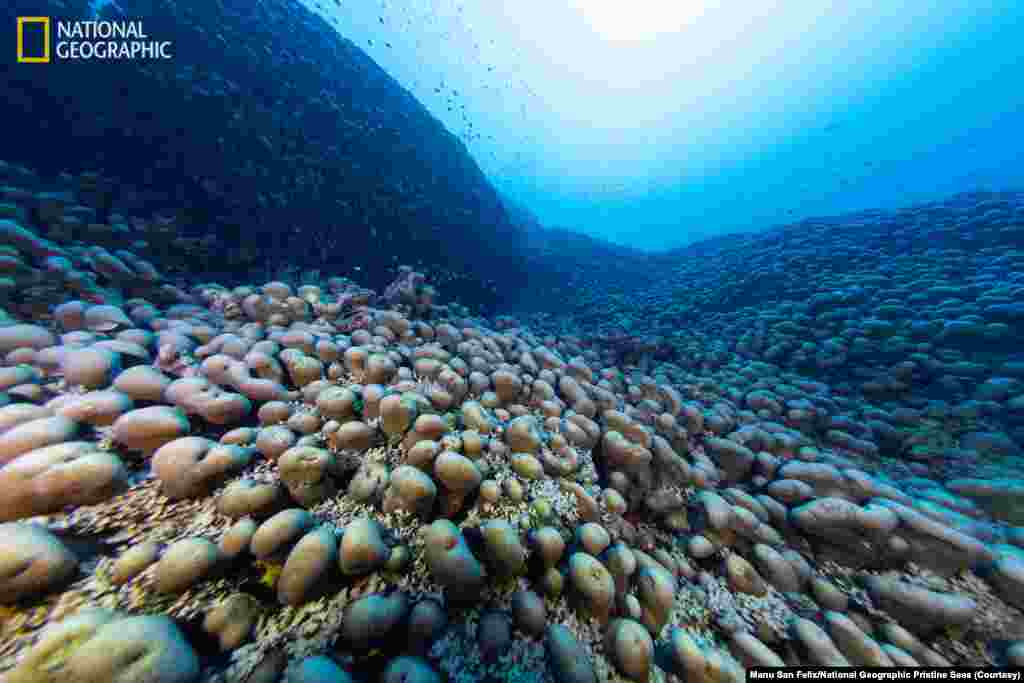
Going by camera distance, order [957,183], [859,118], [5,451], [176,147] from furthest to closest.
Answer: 1. [859,118]
2. [957,183]
3. [176,147]
4. [5,451]

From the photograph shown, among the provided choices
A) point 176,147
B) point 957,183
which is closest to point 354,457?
point 176,147

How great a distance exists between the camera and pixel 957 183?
3834 centimetres

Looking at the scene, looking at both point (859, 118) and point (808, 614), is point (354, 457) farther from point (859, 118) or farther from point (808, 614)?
point (859, 118)

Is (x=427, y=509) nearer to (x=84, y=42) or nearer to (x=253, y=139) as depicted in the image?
(x=253, y=139)

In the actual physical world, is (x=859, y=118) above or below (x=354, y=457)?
above

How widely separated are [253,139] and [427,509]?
327 inches

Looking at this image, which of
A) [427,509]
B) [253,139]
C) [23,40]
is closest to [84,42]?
[23,40]

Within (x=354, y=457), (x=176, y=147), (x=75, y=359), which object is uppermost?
(x=176, y=147)

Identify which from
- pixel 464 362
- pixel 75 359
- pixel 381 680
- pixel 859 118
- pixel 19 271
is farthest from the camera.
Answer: pixel 859 118

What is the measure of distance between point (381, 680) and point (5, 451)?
190cm
